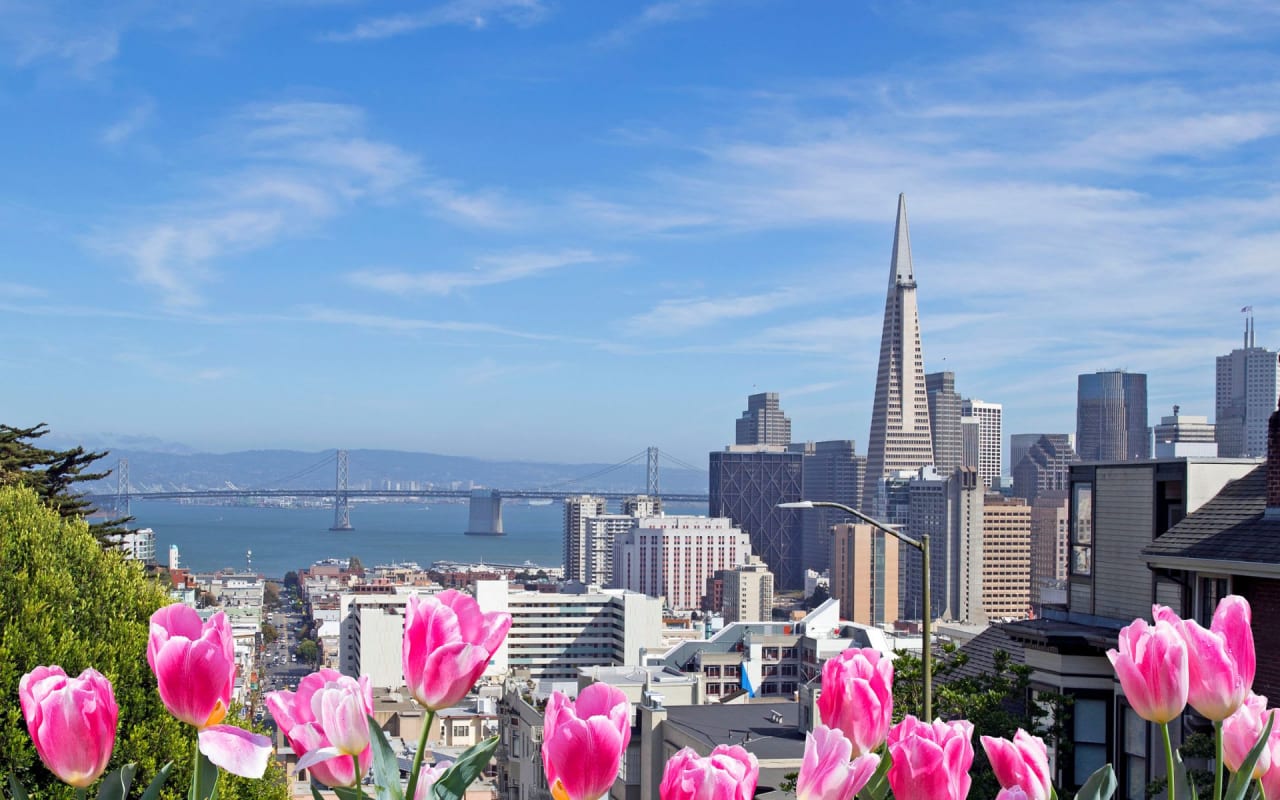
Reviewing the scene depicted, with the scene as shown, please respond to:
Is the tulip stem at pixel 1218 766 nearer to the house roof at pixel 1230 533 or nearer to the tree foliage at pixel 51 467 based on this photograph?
Answer: the house roof at pixel 1230 533

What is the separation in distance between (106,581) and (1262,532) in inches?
294

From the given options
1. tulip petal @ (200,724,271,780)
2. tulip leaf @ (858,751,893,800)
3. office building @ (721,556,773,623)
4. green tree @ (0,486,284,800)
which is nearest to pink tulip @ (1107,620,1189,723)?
tulip leaf @ (858,751,893,800)

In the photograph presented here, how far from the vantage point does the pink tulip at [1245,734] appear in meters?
1.89

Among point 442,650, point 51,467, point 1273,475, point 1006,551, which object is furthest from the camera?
point 1006,551

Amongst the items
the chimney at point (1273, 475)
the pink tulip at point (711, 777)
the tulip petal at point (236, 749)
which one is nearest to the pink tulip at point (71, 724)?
the tulip petal at point (236, 749)

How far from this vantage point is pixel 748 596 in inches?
5738

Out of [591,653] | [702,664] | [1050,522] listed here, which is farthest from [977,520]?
[702,664]

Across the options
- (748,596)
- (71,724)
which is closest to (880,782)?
(71,724)

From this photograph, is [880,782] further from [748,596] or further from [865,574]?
[865,574]

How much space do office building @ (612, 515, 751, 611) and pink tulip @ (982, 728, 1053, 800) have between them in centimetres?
16797

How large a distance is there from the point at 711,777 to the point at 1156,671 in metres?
0.64

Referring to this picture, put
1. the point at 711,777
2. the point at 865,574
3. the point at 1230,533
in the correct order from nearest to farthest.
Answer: the point at 711,777 < the point at 1230,533 < the point at 865,574

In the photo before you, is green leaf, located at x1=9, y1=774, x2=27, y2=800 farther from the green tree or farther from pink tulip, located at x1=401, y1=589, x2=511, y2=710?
the green tree

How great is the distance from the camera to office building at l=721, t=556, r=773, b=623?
145 m
